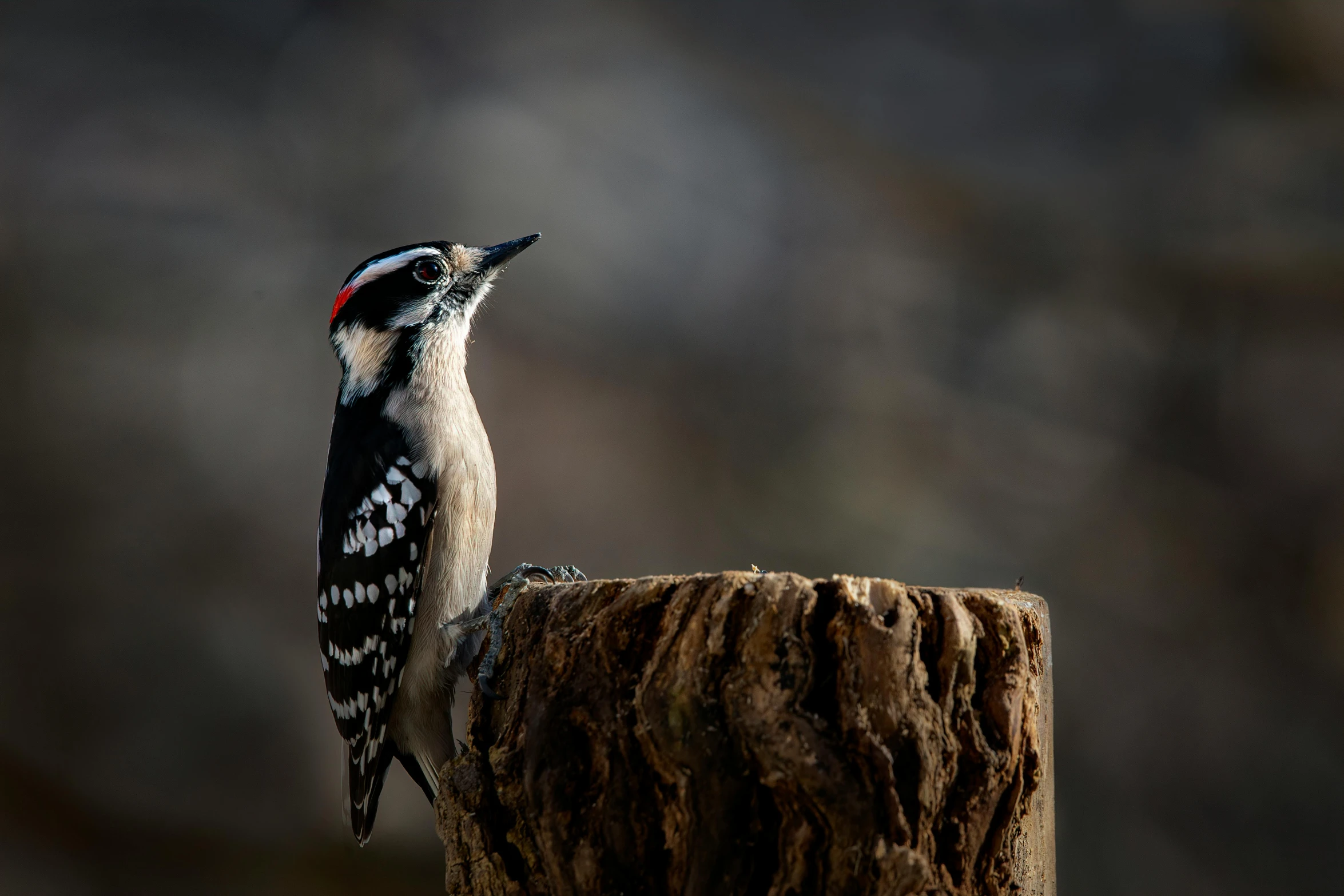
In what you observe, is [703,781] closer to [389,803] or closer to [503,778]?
[503,778]

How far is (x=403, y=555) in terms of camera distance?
78.7 inches

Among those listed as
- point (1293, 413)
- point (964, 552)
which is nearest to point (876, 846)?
point (964, 552)

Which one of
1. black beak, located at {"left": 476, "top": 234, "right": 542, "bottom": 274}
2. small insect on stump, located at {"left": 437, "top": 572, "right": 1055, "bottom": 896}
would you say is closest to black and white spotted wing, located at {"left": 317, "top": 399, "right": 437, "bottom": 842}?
black beak, located at {"left": 476, "top": 234, "right": 542, "bottom": 274}

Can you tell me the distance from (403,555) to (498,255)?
84 cm

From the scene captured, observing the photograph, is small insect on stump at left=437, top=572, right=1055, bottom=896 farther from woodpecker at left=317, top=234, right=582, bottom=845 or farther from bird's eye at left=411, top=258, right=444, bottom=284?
bird's eye at left=411, top=258, right=444, bottom=284

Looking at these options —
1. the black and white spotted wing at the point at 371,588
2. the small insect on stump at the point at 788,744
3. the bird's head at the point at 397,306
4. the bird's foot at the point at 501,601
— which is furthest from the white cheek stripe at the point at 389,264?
the small insect on stump at the point at 788,744

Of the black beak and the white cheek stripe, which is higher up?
the black beak

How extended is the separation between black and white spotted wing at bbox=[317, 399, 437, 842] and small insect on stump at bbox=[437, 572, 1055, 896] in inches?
33.9

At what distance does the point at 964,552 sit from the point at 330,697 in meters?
2.70

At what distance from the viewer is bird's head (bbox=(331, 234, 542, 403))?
7.49ft

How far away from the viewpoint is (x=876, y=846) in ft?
3.45

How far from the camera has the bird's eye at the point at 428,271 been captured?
2307mm

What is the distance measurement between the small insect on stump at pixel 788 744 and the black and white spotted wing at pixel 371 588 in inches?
33.9

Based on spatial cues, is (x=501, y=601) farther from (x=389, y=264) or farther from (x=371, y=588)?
(x=389, y=264)
